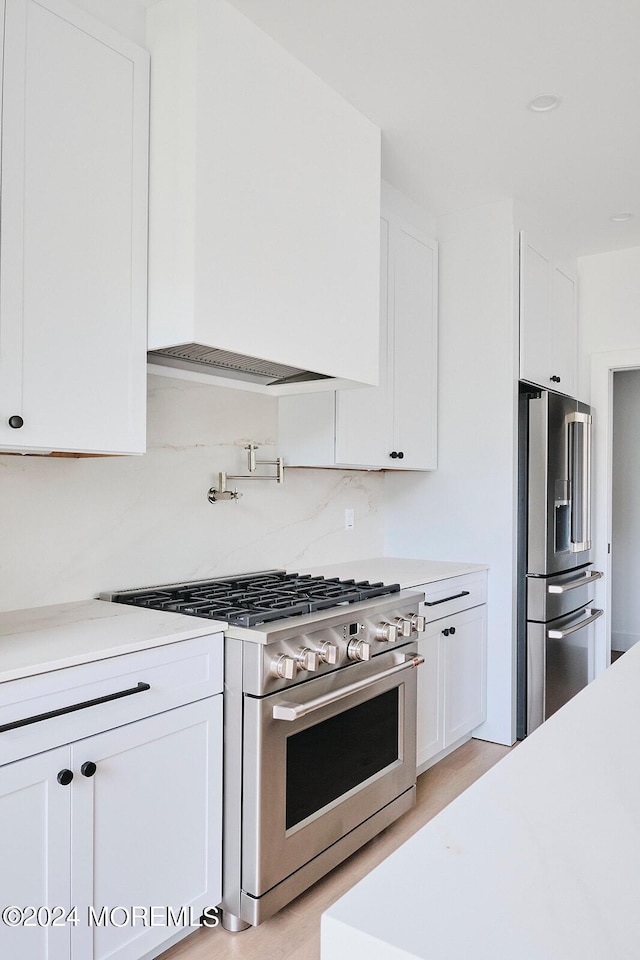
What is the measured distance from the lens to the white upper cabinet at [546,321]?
11.5 ft

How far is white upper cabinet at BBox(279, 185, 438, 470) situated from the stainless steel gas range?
0.63 m

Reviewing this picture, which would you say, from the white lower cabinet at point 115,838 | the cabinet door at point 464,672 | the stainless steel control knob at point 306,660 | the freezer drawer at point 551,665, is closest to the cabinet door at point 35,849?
the white lower cabinet at point 115,838

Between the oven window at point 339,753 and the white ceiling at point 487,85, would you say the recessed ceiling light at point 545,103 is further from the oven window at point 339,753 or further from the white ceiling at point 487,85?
the oven window at point 339,753

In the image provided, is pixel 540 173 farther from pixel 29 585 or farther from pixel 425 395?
pixel 29 585

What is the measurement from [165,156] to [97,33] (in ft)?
1.11

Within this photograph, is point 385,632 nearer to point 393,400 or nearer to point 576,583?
point 393,400

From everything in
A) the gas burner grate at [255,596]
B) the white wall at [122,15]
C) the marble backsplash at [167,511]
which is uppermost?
the white wall at [122,15]

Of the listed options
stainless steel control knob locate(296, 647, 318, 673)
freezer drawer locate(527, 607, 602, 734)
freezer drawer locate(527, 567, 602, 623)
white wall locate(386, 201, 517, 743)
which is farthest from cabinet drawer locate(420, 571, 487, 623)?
stainless steel control knob locate(296, 647, 318, 673)

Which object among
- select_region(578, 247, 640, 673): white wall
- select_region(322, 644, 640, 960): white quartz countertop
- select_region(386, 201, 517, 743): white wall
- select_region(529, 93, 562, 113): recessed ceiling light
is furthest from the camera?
select_region(578, 247, 640, 673): white wall

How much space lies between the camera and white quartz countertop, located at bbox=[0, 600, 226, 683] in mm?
1544

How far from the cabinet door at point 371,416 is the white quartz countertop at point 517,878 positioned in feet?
7.15

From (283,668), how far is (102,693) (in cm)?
Result: 53

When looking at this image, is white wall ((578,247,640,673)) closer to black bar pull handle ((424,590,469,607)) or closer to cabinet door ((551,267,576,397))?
cabinet door ((551,267,576,397))

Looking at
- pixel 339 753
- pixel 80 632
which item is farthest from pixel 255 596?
pixel 80 632
